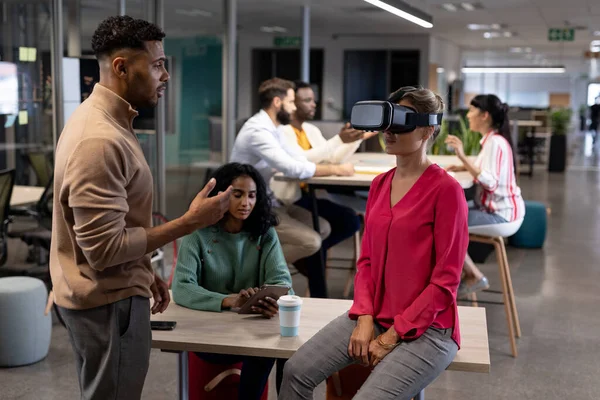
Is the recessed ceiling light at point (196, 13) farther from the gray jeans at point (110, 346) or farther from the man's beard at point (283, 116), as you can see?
the gray jeans at point (110, 346)

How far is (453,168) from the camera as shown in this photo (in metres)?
5.02

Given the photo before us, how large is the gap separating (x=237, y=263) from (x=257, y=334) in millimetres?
491

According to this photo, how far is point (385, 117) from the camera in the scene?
214 centimetres

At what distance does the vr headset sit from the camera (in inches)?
84.1

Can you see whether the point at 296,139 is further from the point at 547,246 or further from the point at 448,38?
the point at 448,38

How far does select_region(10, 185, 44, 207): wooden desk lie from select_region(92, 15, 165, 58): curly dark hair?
3.68 meters

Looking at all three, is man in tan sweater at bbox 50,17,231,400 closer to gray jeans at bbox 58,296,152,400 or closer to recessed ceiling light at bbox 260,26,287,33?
gray jeans at bbox 58,296,152,400

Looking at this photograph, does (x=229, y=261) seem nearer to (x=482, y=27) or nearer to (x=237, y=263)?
(x=237, y=263)

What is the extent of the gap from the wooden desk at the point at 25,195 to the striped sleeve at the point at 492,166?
3.04 meters

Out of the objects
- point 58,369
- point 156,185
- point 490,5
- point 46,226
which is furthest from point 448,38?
point 58,369

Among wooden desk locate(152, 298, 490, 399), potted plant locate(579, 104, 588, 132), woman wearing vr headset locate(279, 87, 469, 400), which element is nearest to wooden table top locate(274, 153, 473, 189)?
wooden desk locate(152, 298, 490, 399)

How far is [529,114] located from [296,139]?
12.5 m

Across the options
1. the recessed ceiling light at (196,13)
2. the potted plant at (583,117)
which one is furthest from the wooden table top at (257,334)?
the potted plant at (583,117)

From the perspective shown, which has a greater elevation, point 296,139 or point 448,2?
point 448,2
